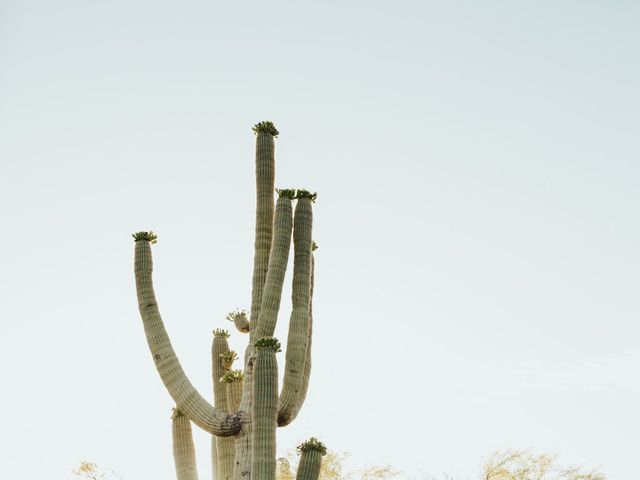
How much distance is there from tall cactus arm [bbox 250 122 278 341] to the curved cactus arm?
0.75 m

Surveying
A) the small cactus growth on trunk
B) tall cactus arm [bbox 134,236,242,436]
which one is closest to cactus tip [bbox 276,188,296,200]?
the small cactus growth on trunk

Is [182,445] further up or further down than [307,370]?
further down

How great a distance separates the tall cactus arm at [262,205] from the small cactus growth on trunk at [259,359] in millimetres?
13

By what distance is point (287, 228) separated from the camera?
7.90 m

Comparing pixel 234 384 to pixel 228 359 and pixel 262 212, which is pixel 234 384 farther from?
pixel 262 212

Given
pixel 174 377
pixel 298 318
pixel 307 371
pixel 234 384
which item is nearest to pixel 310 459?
pixel 307 371

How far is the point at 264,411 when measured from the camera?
664cm

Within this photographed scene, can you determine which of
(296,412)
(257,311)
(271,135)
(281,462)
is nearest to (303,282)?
(257,311)

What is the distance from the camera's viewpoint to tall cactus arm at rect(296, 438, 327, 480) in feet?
22.9

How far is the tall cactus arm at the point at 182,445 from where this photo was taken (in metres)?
7.94

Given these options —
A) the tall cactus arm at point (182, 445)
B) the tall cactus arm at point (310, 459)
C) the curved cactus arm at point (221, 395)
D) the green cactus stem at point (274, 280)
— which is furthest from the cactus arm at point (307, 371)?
the tall cactus arm at point (182, 445)

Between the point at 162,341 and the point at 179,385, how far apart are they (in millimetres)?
535

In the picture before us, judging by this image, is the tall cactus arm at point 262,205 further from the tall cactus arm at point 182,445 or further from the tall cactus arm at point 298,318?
the tall cactus arm at point 182,445

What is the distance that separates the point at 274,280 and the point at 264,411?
1.60m
